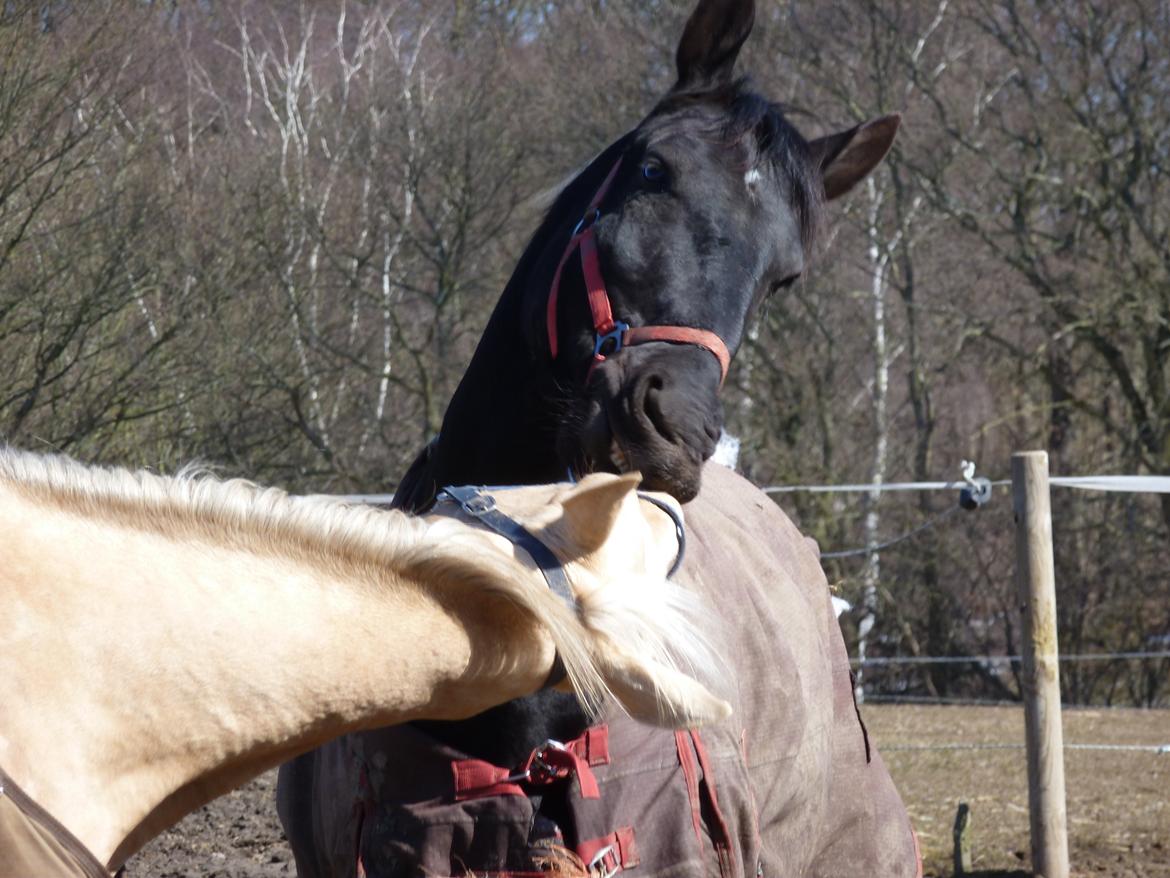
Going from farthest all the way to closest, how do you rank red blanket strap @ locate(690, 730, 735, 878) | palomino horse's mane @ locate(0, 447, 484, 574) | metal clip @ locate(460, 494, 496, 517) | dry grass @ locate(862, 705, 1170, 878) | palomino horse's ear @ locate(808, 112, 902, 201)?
dry grass @ locate(862, 705, 1170, 878)
palomino horse's ear @ locate(808, 112, 902, 201)
red blanket strap @ locate(690, 730, 735, 878)
metal clip @ locate(460, 494, 496, 517)
palomino horse's mane @ locate(0, 447, 484, 574)

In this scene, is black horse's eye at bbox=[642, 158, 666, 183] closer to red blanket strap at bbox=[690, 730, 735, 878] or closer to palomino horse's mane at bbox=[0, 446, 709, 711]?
red blanket strap at bbox=[690, 730, 735, 878]

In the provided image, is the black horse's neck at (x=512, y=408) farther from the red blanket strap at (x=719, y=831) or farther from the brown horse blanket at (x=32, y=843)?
the brown horse blanket at (x=32, y=843)

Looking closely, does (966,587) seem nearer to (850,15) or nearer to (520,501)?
(850,15)

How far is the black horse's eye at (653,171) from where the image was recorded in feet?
7.16

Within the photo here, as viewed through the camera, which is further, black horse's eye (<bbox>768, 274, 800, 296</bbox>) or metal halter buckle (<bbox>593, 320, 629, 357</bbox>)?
black horse's eye (<bbox>768, 274, 800, 296</bbox>)

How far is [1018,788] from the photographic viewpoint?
257 inches

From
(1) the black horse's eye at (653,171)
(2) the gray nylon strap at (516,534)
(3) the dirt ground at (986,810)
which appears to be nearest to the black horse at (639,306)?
(1) the black horse's eye at (653,171)

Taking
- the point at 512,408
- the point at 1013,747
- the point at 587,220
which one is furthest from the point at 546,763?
the point at 1013,747

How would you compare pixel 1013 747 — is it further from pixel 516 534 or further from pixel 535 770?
pixel 516 534

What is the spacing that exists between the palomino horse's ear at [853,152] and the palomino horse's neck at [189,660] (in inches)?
59.1

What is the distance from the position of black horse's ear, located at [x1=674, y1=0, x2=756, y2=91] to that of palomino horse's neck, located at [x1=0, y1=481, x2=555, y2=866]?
55.1 inches

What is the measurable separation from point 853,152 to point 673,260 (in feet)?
2.11

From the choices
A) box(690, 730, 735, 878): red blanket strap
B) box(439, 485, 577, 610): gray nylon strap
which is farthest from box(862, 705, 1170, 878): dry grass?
box(439, 485, 577, 610): gray nylon strap

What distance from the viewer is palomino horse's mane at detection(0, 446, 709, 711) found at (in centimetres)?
120
